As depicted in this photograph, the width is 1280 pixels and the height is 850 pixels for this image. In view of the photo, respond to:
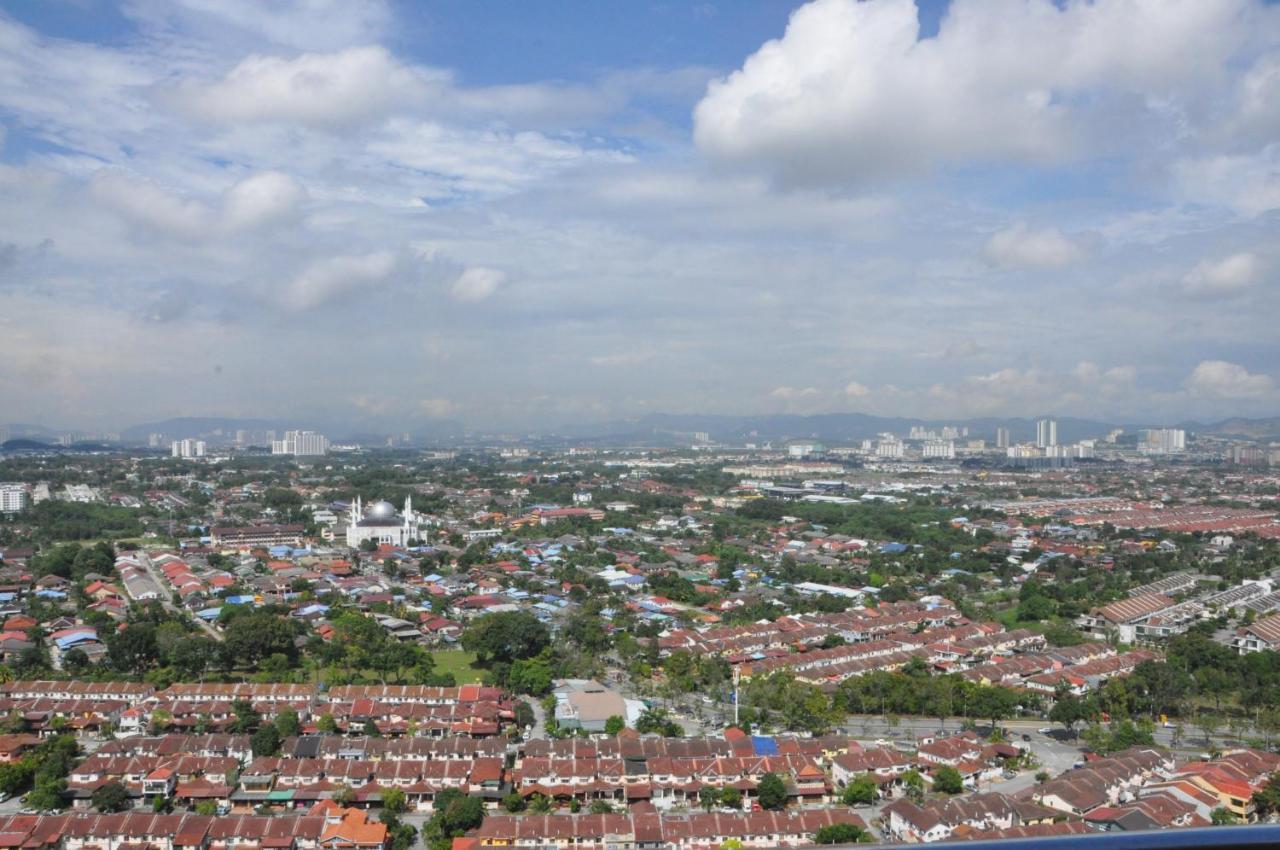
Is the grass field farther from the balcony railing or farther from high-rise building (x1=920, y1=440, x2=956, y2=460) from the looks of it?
high-rise building (x1=920, y1=440, x2=956, y2=460)

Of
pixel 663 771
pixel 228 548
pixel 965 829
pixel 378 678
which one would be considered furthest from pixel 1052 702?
pixel 228 548

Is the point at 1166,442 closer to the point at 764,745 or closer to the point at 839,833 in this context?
the point at 764,745

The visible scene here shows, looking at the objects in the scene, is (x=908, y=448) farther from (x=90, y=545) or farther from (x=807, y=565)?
(x=90, y=545)

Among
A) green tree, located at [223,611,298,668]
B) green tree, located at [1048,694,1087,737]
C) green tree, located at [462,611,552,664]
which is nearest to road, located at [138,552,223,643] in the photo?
green tree, located at [223,611,298,668]

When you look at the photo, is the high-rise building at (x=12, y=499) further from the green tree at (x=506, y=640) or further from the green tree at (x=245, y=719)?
the green tree at (x=245, y=719)

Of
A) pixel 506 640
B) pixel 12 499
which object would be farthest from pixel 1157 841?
pixel 12 499
